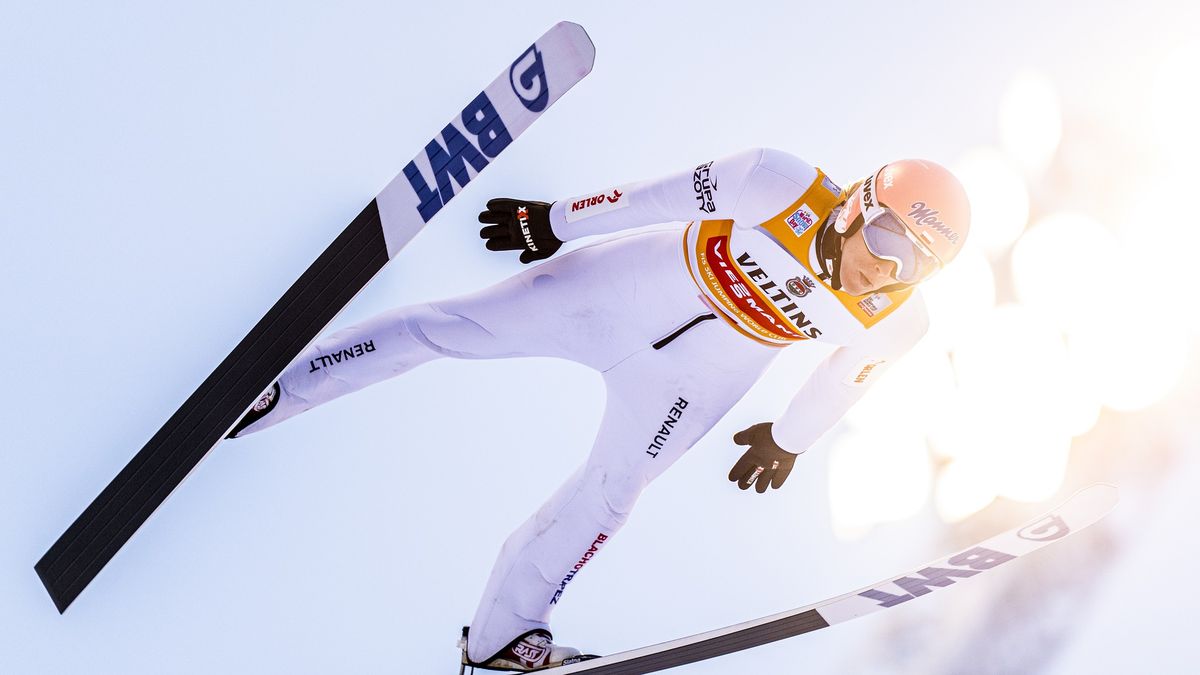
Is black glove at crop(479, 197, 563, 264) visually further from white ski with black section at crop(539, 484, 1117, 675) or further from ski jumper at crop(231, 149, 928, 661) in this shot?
white ski with black section at crop(539, 484, 1117, 675)

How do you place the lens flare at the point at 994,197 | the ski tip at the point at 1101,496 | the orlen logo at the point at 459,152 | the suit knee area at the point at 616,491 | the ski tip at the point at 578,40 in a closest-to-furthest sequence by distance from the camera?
the ski tip at the point at 578,40
the orlen logo at the point at 459,152
the ski tip at the point at 1101,496
the suit knee area at the point at 616,491
the lens flare at the point at 994,197

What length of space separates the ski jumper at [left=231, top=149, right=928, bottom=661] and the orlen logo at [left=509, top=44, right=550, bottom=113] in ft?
0.98

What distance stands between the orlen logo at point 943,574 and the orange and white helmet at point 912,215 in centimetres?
71

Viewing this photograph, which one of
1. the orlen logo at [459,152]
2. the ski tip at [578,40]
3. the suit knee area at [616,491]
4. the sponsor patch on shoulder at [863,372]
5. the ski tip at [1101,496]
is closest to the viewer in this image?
the ski tip at [578,40]

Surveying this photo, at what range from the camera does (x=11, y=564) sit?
2.52m

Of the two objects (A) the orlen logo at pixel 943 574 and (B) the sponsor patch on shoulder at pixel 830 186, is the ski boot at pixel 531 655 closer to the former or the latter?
(A) the orlen logo at pixel 943 574

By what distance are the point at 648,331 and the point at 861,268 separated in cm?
51

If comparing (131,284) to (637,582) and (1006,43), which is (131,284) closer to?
(637,582)

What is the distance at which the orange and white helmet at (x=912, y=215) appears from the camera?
1.98 meters

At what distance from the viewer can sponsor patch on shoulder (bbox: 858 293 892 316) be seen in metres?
2.17

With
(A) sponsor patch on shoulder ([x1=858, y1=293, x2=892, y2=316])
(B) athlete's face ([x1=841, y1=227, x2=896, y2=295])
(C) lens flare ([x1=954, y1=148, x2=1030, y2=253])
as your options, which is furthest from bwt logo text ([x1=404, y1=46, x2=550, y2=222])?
(C) lens flare ([x1=954, y1=148, x2=1030, y2=253])

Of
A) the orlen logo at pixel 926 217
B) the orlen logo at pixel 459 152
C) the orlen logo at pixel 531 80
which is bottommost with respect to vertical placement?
the orlen logo at pixel 926 217

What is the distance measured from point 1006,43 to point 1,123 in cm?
259

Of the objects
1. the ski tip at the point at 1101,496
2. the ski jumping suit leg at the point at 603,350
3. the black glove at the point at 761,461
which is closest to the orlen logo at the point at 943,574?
the ski tip at the point at 1101,496
